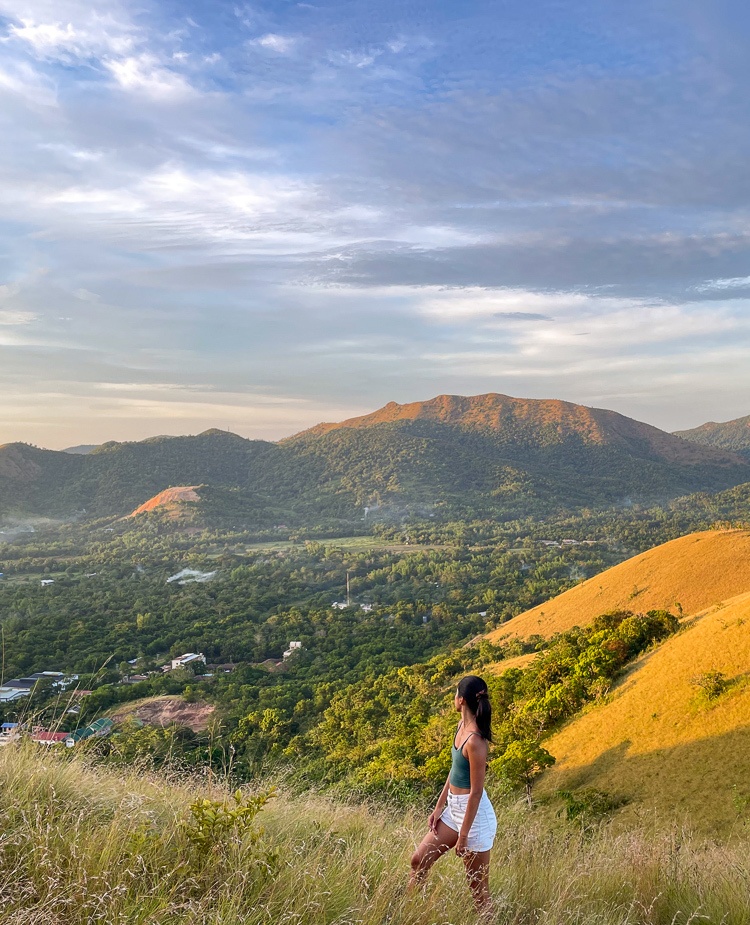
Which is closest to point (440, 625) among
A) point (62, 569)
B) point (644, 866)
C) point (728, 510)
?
point (644, 866)

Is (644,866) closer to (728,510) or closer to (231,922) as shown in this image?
(231,922)

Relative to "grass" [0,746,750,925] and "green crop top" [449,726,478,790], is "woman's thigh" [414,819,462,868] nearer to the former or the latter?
"grass" [0,746,750,925]

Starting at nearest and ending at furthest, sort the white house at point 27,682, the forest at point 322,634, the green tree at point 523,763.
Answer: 1. the green tree at point 523,763
2. the forest at point 322,634
3. the white house at point 27,682

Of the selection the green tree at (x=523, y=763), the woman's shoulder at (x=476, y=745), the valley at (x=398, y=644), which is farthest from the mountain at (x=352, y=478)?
the woman's shoulder at (x=476, y=745)

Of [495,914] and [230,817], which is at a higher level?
[230,817]

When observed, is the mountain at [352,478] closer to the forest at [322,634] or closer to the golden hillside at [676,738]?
the forest at [322,634]

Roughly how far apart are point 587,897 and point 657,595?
33210 millimetres

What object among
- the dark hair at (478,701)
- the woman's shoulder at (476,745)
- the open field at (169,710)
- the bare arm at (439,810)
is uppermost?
the dark hair at (478,701)

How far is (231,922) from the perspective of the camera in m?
2.48

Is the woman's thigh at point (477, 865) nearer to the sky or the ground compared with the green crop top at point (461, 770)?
nearer to the ground

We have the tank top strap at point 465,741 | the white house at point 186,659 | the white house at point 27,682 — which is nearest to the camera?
the tank top strap at point 465,741

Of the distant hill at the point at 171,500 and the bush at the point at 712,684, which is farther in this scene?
the distant hill at the point at 171,500

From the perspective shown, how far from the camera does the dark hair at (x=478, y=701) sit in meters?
3.42

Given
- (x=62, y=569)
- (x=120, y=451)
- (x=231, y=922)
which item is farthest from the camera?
(x=120, y=451)
